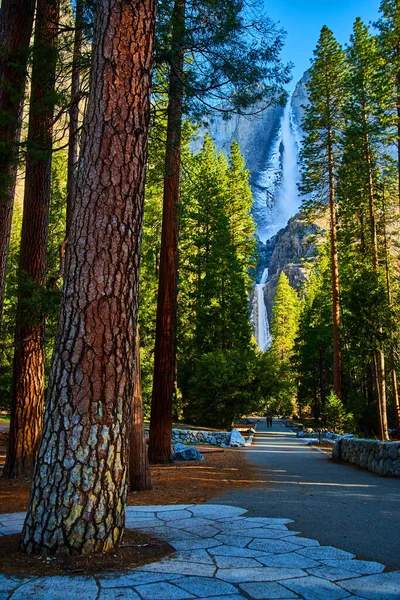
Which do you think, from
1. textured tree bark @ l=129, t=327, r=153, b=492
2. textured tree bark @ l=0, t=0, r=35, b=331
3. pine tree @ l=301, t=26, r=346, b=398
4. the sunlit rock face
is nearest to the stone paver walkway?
textured tree bark @ l=129, t=327, r=153, b=492

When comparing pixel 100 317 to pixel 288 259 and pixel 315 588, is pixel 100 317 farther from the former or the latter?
pixel 288 259

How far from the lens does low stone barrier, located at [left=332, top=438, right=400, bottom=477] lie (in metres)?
7.79

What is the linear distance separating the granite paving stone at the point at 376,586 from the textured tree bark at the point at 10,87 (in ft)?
17.2

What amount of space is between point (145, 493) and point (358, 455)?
17.5 ft

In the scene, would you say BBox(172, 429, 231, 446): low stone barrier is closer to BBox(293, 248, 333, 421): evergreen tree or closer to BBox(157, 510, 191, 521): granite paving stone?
BBox(157, 510, 191, 521): granite paving stone

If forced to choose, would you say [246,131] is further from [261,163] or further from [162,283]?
[162,283]

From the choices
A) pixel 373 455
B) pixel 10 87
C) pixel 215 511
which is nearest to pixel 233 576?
pixel 215 511

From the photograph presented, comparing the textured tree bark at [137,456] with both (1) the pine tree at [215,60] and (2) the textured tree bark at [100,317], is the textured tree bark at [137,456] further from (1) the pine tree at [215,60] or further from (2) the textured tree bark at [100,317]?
(1) the pine tree at [215,60]

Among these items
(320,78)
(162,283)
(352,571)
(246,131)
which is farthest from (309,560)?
(246,131)

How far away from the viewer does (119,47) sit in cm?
329

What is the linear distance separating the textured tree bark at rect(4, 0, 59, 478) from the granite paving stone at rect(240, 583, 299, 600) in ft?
16.6

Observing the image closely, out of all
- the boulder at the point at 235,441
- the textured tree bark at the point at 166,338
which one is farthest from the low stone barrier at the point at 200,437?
the textured tree bark at the point at 166,338

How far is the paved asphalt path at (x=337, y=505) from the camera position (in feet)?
10.9

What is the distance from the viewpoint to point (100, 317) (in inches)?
118
